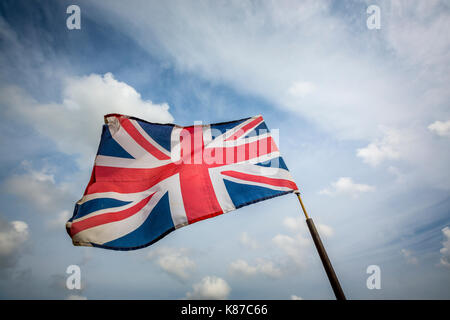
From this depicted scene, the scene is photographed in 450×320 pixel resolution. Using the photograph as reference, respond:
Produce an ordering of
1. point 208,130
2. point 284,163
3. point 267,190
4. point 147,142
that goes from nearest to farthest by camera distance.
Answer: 1. point 267,190
2. point 284,163
3. point 147,142
4. point 208,130

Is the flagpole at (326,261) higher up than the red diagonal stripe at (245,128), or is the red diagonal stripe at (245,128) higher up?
the red diagonal stripe at (245,128)

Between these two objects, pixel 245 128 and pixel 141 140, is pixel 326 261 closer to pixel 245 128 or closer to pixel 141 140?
pixel 245 128

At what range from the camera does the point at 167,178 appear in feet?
23.8

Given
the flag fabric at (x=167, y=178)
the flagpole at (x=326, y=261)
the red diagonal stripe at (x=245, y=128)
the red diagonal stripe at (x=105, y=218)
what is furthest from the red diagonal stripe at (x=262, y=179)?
the red diagonal stripe at (x=105, y=218)

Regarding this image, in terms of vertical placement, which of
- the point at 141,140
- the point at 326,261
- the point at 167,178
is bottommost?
the point at 326,261

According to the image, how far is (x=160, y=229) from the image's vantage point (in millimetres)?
6152

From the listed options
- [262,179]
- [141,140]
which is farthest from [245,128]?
[141,140]

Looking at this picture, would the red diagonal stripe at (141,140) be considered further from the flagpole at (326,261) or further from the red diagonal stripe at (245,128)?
the flagpole at (326,261)

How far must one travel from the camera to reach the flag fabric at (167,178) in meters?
6.25

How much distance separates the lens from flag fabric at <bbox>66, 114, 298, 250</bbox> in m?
6.25
